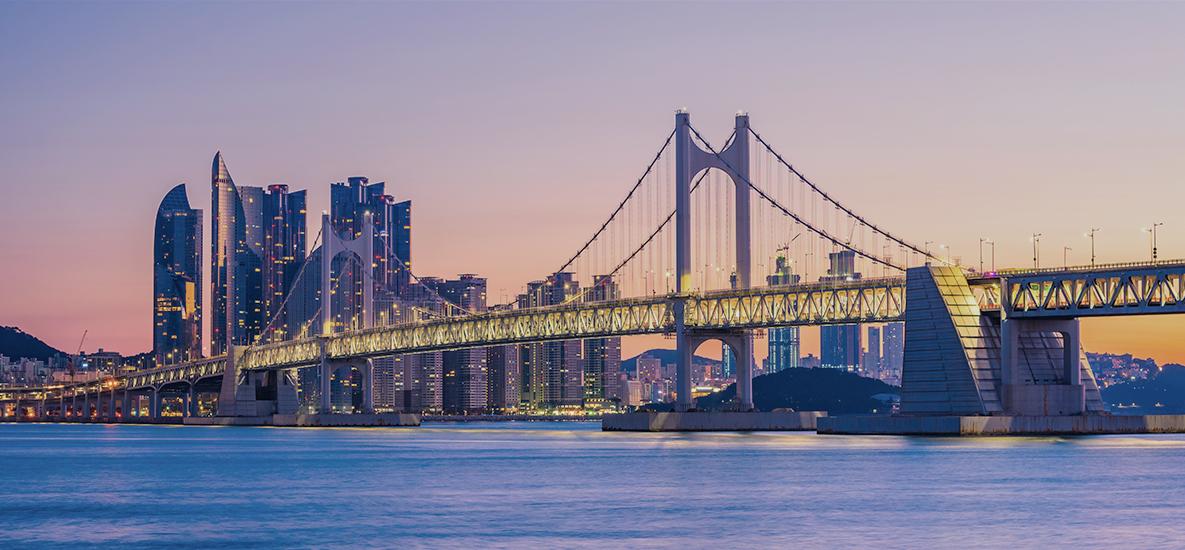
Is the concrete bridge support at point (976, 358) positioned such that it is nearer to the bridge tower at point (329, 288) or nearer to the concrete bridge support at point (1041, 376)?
the concrete bridge support at point (1041, 376)

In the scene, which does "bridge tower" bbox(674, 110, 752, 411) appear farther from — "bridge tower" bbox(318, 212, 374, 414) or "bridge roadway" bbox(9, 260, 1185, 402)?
"bridge tower" bbox(318, 212, 374, 414)

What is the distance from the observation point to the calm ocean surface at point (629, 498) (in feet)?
116

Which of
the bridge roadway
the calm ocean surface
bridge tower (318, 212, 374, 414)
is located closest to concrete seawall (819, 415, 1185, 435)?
the calm ocean surface

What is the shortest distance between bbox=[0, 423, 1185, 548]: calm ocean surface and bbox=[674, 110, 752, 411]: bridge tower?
16.1 meters

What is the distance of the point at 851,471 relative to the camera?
186 feet

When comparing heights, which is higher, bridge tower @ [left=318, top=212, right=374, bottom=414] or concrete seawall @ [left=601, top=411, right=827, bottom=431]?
bridge tower @ [left=318, top=212, right=374, bottom=414]

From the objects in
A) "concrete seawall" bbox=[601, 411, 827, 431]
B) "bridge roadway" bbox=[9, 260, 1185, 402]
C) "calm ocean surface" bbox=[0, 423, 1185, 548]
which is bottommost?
"calm ocean surface" bbox=[0, 423, 1185, 548]

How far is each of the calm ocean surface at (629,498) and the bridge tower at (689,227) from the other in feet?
53.0

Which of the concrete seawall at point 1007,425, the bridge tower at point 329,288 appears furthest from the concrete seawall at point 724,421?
the bridge tower at point 329,288

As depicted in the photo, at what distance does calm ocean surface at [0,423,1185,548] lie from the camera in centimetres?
3547

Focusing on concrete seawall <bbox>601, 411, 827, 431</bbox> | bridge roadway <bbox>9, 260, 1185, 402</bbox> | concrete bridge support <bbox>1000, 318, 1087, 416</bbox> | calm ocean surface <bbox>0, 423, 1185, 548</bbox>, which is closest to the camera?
calm ocean surface <bbox>0, 423, 1185, 548</bbox>

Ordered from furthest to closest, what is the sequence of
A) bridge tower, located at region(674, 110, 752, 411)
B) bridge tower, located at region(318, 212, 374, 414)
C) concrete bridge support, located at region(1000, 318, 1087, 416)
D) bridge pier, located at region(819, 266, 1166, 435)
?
bridge tower, located at region(318, 212, 374, 414), bridge tower, located at region(674, 110, 752, 411), concrete bridge support, located at region(1000, 318, 1087, 416), bridge pier, located at region(819, 266, 1166, 435)

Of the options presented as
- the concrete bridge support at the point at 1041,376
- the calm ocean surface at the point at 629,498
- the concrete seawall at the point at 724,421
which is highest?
the concrete bridge support at the point at 1041,376

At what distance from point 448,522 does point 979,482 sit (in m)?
17.9
